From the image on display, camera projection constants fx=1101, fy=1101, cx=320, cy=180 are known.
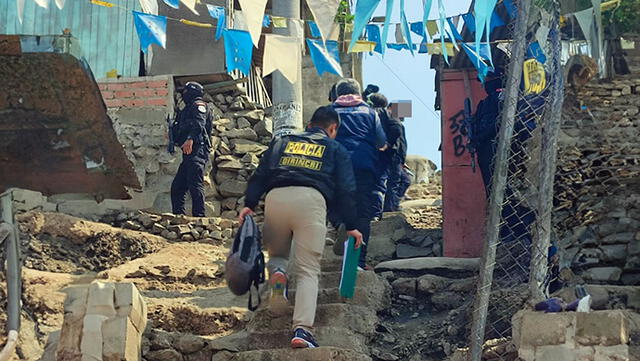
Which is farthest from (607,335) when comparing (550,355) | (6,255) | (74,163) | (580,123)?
(580,123)

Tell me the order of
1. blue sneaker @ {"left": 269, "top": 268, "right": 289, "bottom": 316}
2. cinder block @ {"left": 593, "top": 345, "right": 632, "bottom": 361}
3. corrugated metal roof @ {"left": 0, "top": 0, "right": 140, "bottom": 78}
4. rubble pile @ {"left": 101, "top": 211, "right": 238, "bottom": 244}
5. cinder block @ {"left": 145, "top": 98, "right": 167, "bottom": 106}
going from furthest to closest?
corrugated metal roof @ {"left": 0, "top": 0, "right": 140, "bottom": 78}
cinder block @ {"left": 145, "top": 98, "right": 167, "bottom": 106}
rubble pile @ {"left": 101, "top": 211, "right": 238, "bottom": 244}
blue sneaker @ {"left": 269, "top": 268, "right": 289, "bottom": 316}
cinder block @ {"left": 593, "top": 345, "right": 632, "bottom": 361}

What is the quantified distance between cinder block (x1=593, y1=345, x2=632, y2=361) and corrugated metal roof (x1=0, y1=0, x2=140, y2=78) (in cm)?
928

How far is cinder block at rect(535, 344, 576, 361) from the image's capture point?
→ 703 centimetres

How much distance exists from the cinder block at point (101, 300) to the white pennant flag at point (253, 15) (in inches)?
129

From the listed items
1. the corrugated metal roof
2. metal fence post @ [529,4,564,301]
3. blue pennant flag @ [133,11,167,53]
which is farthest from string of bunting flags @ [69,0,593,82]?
the corrugated metal roof

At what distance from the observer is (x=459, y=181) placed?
1196 centimetres

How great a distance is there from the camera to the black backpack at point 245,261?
7801 mm

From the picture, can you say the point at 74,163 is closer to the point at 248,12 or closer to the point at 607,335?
the point at 248,12

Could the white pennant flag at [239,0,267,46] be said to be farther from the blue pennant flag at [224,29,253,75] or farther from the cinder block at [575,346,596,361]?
the cinder block at [575,346,596,361]

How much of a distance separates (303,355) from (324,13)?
3965mm

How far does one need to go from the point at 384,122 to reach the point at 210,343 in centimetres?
377

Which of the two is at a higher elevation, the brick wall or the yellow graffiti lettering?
the brick wall

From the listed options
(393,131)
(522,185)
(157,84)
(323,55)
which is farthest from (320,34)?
(157,84)

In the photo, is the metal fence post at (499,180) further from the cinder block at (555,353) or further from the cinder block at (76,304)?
the cinder block at (76,304)
